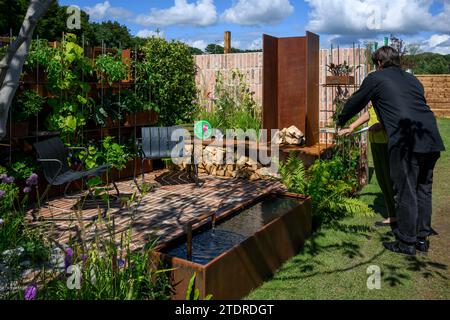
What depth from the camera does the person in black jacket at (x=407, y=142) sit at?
4.09 metres

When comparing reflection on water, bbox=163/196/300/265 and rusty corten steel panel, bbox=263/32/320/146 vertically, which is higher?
rusty corten steel panel, bbox=263/32/320/146

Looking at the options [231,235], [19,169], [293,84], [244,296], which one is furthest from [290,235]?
[293,84]

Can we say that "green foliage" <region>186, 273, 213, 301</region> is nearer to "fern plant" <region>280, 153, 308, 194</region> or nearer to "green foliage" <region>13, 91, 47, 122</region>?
"fern plant" <region>280, 153, 308, 194</region>

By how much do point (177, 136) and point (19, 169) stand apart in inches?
106

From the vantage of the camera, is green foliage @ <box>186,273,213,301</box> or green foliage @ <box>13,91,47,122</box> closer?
green foliage @ <box>186,273,213,301</box>

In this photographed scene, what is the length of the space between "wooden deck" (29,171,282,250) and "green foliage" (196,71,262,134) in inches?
59.9

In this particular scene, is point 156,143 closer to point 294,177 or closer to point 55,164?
point 55,164

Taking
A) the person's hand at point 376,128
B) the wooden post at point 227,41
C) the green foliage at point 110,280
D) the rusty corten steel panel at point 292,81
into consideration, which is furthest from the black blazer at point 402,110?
the wooden post at point 227,41

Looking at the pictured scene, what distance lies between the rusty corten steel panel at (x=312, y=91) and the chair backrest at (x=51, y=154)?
12.9 feet

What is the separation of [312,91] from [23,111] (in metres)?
4.56

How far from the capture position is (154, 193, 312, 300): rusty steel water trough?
9.38 ft

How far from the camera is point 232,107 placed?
31.5ft

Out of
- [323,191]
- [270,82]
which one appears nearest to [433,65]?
[270,82]

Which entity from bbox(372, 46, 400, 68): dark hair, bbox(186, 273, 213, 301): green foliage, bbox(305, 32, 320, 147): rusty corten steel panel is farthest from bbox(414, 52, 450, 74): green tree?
bbox(186, 273, 213, 301): green foliage
